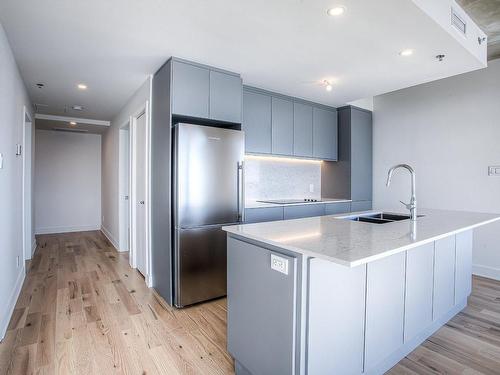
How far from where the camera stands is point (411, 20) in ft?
6.61

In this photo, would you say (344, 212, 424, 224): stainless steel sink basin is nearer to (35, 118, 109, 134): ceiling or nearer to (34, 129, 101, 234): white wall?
(35, 118, 109, 134): ceiling

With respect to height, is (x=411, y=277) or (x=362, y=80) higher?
(x=362, y=80)

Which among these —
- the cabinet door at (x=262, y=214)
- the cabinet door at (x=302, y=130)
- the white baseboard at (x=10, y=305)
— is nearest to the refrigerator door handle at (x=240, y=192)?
the cabinet door at (x=262, y=214)

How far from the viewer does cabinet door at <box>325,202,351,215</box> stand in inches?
165

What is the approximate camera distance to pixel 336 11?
75.4 inches

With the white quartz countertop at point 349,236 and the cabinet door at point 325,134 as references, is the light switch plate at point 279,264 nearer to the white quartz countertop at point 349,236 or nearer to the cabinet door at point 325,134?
the white quartz countertop at point 349,236

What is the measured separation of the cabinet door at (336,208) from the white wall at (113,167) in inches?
114

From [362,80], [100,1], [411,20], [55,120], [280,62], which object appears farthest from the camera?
[55,120]

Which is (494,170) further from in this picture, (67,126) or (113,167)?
(67,126)

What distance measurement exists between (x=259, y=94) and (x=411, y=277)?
2734mm

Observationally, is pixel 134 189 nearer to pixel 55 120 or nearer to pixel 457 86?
pixel 55 120

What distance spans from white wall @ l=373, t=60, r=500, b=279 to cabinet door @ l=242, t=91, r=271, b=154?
2183mm

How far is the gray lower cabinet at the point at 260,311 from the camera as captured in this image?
1383 millimetres

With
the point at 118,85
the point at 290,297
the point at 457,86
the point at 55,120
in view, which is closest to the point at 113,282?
the point at 118,85
